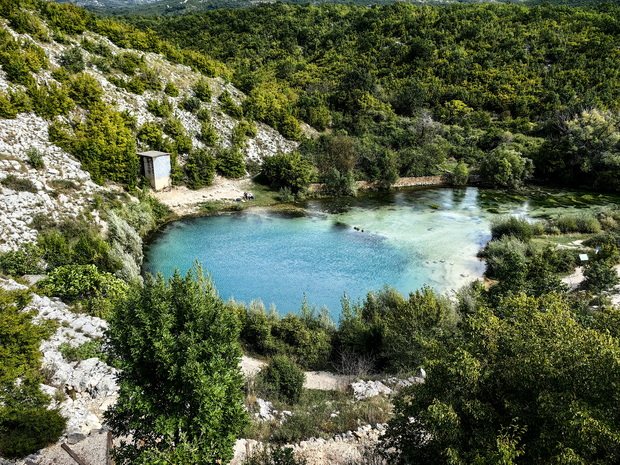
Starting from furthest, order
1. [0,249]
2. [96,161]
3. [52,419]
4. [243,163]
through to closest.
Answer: [243,163] → [96,161] → [0,249] → [52,419]

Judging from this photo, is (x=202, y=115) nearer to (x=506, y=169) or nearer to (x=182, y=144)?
(x=182, y=144)

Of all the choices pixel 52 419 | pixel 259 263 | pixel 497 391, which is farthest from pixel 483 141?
pixel 52 419

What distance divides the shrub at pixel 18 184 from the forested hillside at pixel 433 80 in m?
23.7

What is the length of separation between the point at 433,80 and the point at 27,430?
63.7 m

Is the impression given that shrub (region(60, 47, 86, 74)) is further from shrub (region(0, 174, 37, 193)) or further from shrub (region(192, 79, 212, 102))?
shrub (region(0, 174, 37, 193))

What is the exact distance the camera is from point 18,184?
927 inches

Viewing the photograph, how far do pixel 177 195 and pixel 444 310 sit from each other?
2556 centimetres

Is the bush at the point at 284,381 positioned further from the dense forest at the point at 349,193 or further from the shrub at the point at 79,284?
the shrub at the point at 79,284

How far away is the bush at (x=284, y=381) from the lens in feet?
41.8

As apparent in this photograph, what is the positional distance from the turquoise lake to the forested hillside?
6433mm

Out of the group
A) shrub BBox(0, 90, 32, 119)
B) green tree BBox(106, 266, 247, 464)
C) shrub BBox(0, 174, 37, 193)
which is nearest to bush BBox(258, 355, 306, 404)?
green tree BBox(106, 266, 247, 464)

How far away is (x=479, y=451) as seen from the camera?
20.7ft

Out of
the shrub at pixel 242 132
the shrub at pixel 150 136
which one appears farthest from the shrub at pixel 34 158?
the shrub at pixel 242 132

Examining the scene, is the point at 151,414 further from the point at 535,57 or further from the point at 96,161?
the point at 535,57
